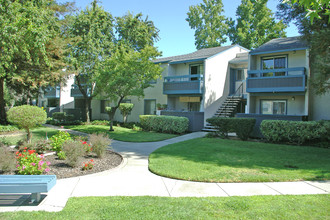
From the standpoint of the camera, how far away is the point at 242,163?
821 cm

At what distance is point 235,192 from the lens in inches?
211

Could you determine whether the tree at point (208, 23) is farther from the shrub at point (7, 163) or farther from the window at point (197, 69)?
the shrub at point (7, 163)

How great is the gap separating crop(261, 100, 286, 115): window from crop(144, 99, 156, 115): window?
9.75m

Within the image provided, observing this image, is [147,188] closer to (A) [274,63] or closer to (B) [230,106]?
(B) [230,106]

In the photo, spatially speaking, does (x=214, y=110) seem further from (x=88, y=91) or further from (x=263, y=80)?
(x=88, y=91)

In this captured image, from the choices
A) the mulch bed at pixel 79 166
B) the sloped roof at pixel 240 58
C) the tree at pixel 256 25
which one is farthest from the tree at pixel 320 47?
the tree at pixel 256 25

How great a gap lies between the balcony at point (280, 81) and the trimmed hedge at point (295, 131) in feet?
10.3

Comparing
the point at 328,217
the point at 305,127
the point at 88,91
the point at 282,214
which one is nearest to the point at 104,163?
the point at 282,214

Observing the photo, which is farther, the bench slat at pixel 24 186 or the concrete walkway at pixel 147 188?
the concrete walkway at pixel 147 188

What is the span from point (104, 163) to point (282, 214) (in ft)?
18.9

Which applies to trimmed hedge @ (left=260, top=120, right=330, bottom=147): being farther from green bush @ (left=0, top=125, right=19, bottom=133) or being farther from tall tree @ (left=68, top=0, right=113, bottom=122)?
green bush @ (left=0, top=125, right=19, bottom=133)

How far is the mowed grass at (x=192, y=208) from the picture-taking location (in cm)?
399

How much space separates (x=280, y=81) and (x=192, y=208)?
1338 centimetres

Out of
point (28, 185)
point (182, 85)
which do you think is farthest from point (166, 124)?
point (28, 185)
